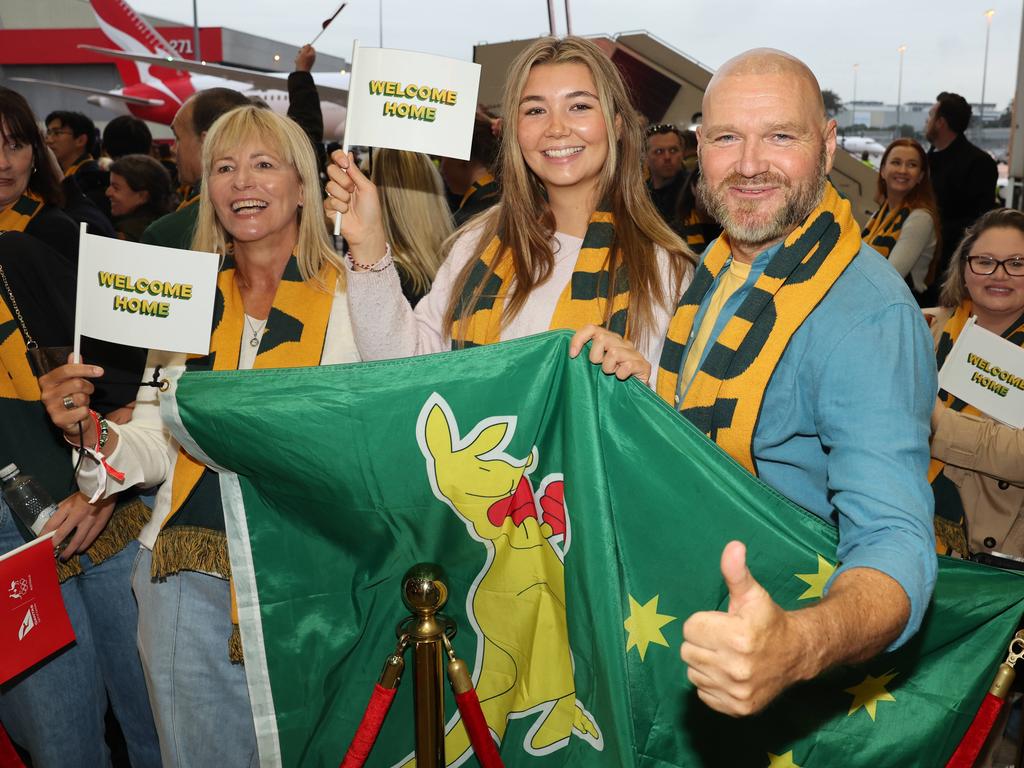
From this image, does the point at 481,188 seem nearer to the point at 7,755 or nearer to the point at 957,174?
the point at 7,755

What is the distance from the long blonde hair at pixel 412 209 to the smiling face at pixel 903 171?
3.84m

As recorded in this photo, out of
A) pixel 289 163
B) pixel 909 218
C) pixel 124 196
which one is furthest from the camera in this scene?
pixel 909 218

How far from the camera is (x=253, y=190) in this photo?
264 cm

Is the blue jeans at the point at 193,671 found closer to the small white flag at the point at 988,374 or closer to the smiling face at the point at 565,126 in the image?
the smiling face at the point at 565,126

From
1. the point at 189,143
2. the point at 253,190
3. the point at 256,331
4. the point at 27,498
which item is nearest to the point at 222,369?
the point at 256,331

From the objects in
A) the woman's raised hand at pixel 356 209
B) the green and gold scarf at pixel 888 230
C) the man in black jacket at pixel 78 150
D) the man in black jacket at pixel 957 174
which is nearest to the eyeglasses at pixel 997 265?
the woman's raised hand at pixel 356 209

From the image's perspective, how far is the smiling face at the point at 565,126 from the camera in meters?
2.52

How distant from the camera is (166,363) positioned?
103 inches

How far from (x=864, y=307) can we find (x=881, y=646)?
24.4 inches

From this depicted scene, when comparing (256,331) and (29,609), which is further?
(256,331)

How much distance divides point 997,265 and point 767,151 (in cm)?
186

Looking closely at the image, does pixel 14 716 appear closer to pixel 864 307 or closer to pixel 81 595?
pixel 81 595

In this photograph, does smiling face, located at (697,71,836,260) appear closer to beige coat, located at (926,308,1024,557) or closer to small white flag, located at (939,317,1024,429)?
small white flag, located at (939,317,1024,429)

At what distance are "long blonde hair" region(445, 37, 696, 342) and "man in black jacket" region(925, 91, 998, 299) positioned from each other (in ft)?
17.6
